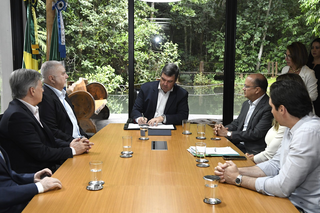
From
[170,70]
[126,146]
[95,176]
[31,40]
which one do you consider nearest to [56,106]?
[126,146]

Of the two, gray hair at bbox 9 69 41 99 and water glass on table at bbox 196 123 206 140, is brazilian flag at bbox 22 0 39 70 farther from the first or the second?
water glass on table at bbox 196 123 206 140

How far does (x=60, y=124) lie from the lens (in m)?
3.13

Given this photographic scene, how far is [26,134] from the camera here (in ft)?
7.32

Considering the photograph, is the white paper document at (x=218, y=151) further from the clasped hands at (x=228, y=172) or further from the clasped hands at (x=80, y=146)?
the clasped hands at (x=80, y=146)

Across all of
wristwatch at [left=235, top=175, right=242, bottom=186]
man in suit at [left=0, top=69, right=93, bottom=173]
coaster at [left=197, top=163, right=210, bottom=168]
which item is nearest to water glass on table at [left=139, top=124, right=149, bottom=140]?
man in suit at [left=0, top=69, right=93, bottom=173]

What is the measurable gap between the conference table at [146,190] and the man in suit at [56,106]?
787 mm

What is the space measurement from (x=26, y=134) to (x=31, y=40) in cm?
331

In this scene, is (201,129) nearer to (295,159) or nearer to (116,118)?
(295,159)

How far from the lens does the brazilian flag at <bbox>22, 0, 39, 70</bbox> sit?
16.4 feet

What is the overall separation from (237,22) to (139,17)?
1.66 m

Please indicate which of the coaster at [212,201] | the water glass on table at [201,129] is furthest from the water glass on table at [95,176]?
the water glass on table at [201,129]

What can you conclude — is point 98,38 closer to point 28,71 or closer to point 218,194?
point 28,71

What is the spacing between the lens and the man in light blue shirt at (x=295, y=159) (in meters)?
1.59

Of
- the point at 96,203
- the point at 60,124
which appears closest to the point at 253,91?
the point at 60,124
